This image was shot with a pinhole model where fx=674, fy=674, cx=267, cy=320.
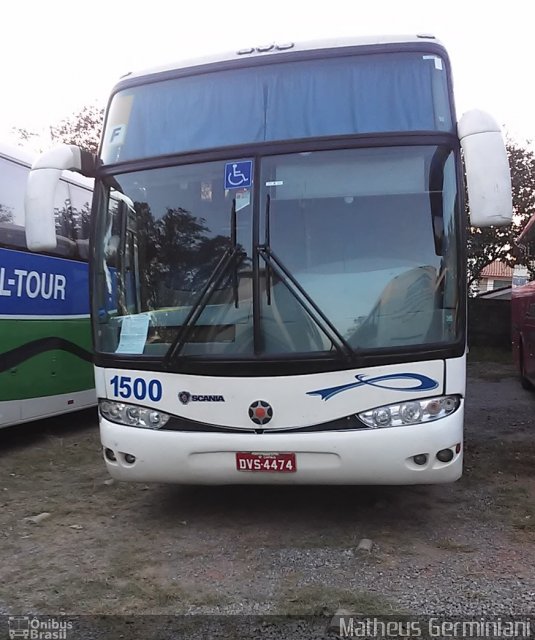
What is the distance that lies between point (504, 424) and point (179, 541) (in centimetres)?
551

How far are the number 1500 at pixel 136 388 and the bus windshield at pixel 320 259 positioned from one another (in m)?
0.20

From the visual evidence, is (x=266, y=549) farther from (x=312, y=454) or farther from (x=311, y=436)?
(x=311, y=436)

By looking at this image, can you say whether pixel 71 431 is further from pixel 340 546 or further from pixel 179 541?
→ pixel 340 546

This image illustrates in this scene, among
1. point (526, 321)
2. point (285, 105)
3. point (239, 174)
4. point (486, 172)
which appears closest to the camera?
point (486, 172)

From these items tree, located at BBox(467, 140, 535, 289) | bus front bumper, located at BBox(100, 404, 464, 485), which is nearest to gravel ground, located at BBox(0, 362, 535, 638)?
bus front bumper, located at BBox(100, 404, 464, 485)

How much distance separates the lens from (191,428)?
15.1 feet

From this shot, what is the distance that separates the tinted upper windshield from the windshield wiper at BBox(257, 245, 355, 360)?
0.87m

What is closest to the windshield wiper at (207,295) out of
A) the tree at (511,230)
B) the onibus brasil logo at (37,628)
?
the onibus brasil logo at (37,628)

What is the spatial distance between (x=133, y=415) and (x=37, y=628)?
1.58 m

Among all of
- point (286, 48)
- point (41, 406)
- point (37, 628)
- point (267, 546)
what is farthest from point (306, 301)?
point (41, 406)

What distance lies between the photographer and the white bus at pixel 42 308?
23.5 feet

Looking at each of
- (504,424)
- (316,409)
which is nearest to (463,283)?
(316,409)

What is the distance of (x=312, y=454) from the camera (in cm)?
443

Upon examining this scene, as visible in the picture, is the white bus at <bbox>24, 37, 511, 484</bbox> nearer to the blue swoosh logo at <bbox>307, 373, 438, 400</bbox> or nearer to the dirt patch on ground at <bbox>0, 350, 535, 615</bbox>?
the blue swoosh logo at <bbox>307, 373, 438, 400</bbox>
